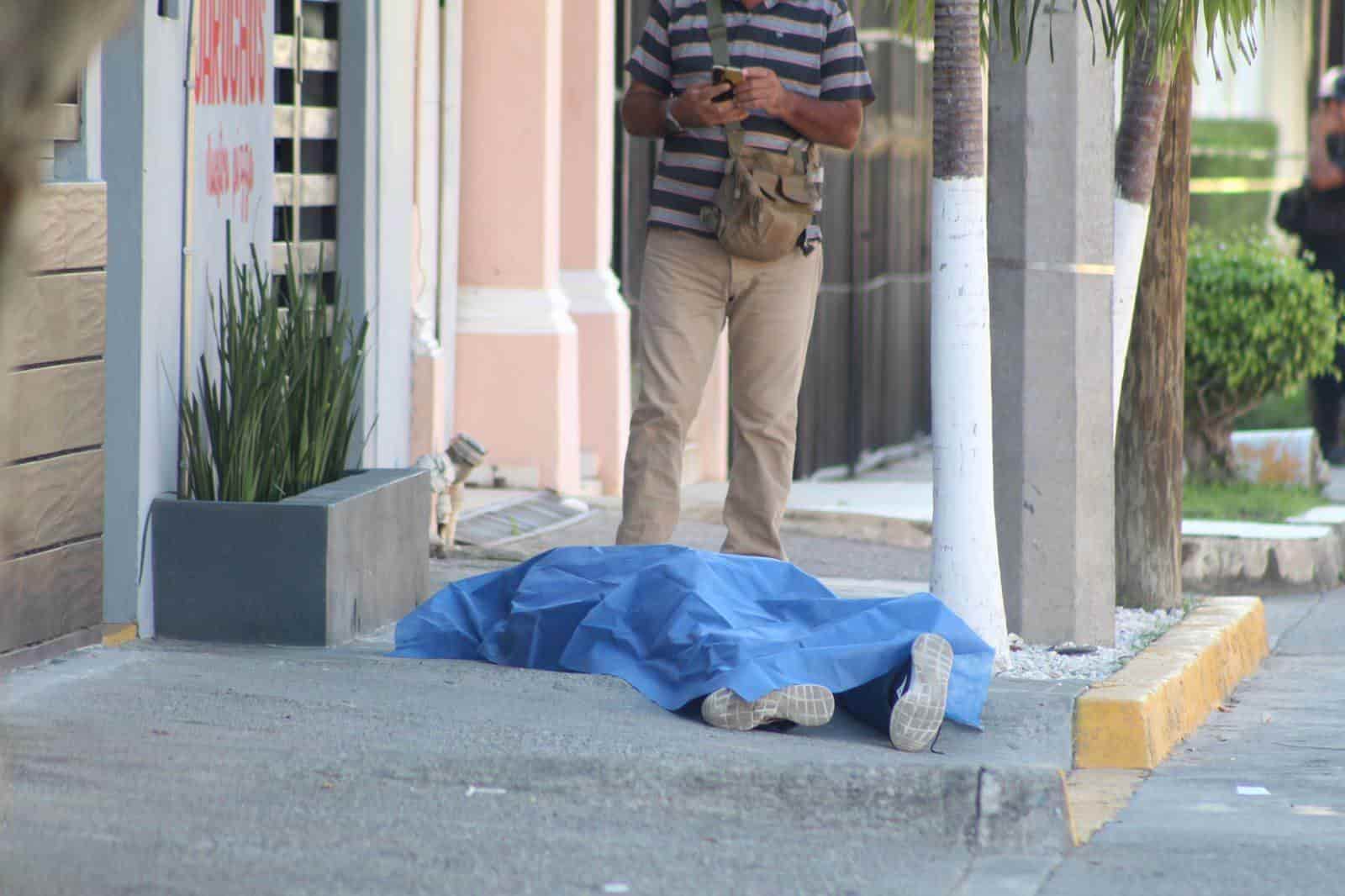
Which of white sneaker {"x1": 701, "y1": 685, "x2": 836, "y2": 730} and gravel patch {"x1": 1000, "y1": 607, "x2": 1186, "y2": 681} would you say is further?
gravel patch {"x1": 1000, "y1": 607, "x2": 1186, "y2": 681}

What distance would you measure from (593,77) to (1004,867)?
6882mm

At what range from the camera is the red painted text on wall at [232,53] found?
5.54 meters

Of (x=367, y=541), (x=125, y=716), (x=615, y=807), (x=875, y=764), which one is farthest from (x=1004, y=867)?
(x=367, y=541)

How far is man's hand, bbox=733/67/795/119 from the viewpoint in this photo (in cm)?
561

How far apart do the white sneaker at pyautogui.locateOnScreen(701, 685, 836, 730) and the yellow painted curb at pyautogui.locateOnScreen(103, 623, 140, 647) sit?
155cm

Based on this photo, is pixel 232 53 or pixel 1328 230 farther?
pixel 1328 230

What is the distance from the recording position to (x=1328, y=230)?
1396cm

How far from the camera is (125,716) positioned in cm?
439

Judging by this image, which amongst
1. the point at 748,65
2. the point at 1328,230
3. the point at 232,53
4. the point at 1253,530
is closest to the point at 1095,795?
the point at 748,65

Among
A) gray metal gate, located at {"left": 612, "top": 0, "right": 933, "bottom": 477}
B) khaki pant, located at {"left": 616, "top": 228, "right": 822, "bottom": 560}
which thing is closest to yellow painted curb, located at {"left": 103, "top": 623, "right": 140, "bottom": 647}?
khaki pant, located at {"left": 616, "top": 228, "right": 822, "bottom": 560}

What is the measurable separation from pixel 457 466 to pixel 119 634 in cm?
262

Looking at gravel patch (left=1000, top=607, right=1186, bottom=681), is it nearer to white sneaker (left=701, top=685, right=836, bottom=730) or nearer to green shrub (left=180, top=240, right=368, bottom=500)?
white sneaker (left=701, top=685, right=836, bottom=730)

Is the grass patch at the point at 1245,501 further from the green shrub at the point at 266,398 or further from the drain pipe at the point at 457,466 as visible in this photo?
the green shrub at the point at 266,398

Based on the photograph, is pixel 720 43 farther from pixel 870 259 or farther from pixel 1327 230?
pixel 1327 230
